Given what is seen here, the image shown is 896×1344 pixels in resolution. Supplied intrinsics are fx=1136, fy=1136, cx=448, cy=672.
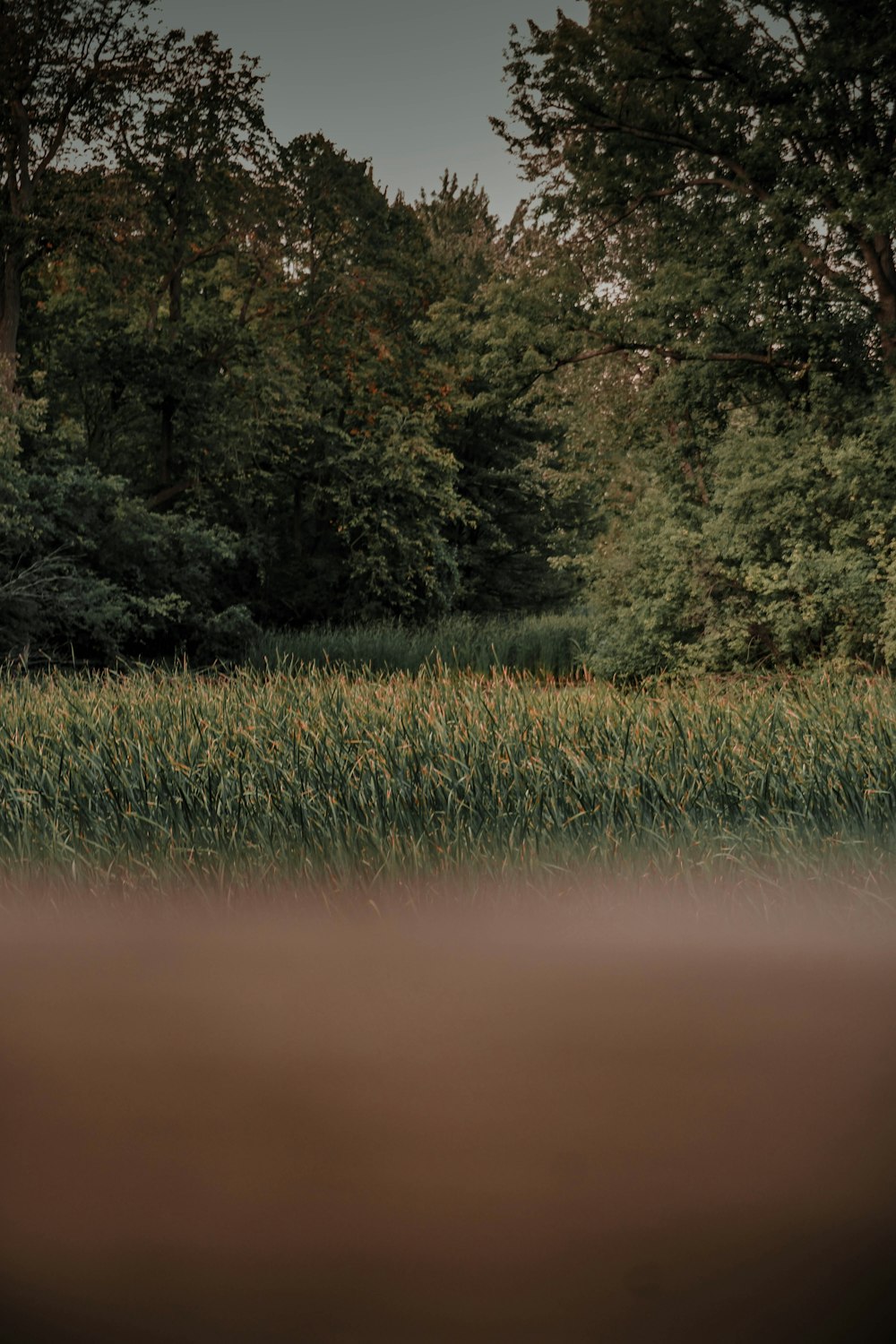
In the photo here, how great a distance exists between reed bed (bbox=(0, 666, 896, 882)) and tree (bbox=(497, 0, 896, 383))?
248 inches

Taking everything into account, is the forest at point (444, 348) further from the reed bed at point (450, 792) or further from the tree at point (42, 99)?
the reed bed at point (450, 792)

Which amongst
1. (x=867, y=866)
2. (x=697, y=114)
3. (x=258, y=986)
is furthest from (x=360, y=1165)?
(x=697, y=114)

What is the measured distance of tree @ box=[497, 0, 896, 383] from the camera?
11164 mm

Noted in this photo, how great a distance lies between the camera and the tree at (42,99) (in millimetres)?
15445

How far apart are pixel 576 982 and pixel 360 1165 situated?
1.19 m

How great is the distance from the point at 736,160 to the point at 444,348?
15.6 ft

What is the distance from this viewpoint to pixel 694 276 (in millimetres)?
11852

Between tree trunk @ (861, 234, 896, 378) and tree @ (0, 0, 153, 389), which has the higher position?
tree @ (0, 0, 153, 389)

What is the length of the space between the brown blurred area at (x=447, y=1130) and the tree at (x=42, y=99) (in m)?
13.3

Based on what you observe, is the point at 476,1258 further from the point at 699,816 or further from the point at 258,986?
the point at 699,816

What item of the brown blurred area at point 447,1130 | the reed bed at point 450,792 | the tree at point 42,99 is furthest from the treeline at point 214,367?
Answer: the brown blurred area at point 447,1130

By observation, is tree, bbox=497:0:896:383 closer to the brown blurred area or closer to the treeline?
the treeline

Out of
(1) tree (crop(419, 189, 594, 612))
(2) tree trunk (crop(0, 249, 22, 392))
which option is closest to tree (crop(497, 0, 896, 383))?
(1) tree (crop(419, 189, 594, 612))

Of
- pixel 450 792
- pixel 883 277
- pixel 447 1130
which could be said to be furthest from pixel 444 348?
pixel 447 1130
